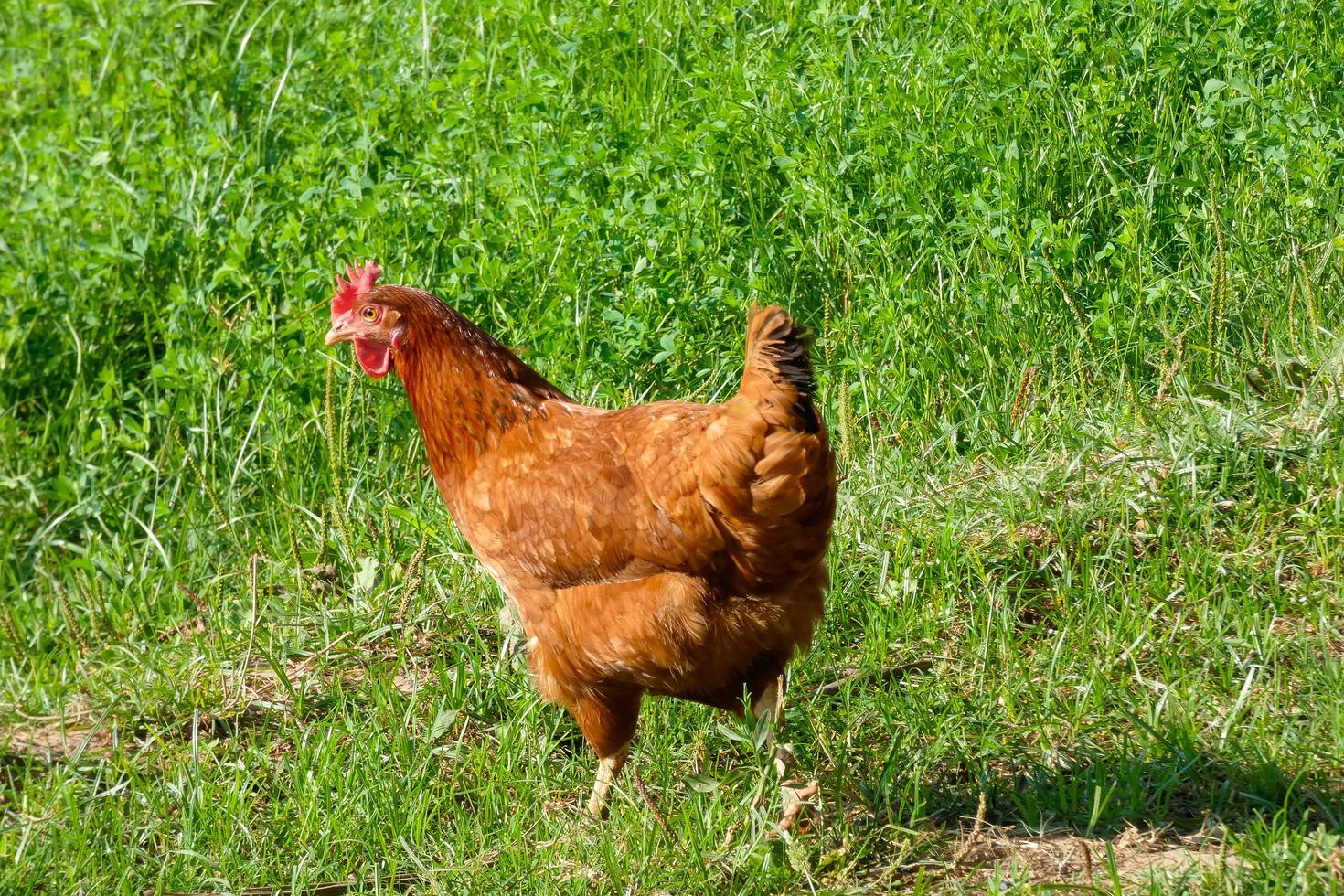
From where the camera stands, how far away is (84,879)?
3820 millimetres

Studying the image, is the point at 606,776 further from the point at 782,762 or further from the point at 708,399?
the point at 708,399

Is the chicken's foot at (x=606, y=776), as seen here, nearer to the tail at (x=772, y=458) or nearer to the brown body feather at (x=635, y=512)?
the brown body feather at (x=635, y=512)

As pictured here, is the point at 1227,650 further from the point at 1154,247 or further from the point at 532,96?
the point at 532,96

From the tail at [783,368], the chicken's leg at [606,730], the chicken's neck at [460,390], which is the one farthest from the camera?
the chicken's neck at [460,390]

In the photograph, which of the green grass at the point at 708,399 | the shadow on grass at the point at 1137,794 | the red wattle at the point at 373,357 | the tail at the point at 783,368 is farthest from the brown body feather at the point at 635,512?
the shadow on grass at the point at 1137,794

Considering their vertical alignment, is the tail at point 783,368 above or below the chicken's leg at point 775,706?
above

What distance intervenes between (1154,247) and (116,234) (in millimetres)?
4294

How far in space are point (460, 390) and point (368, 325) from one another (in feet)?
1.37

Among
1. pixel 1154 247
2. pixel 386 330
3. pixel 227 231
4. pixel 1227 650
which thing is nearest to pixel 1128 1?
pixel 1154 247

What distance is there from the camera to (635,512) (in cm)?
361

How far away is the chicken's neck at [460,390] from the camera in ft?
13.1

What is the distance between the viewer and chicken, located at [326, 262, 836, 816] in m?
3.38

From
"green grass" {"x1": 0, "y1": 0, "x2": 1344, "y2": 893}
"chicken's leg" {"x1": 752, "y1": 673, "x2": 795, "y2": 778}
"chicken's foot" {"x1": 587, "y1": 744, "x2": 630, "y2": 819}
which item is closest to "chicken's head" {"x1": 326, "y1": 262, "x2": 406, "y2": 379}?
"green grass" {"x1": 0, "y1": 0, "x2": 1344, "y2": 893}

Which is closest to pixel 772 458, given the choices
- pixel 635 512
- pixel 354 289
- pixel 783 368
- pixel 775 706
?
pixel 783 368
